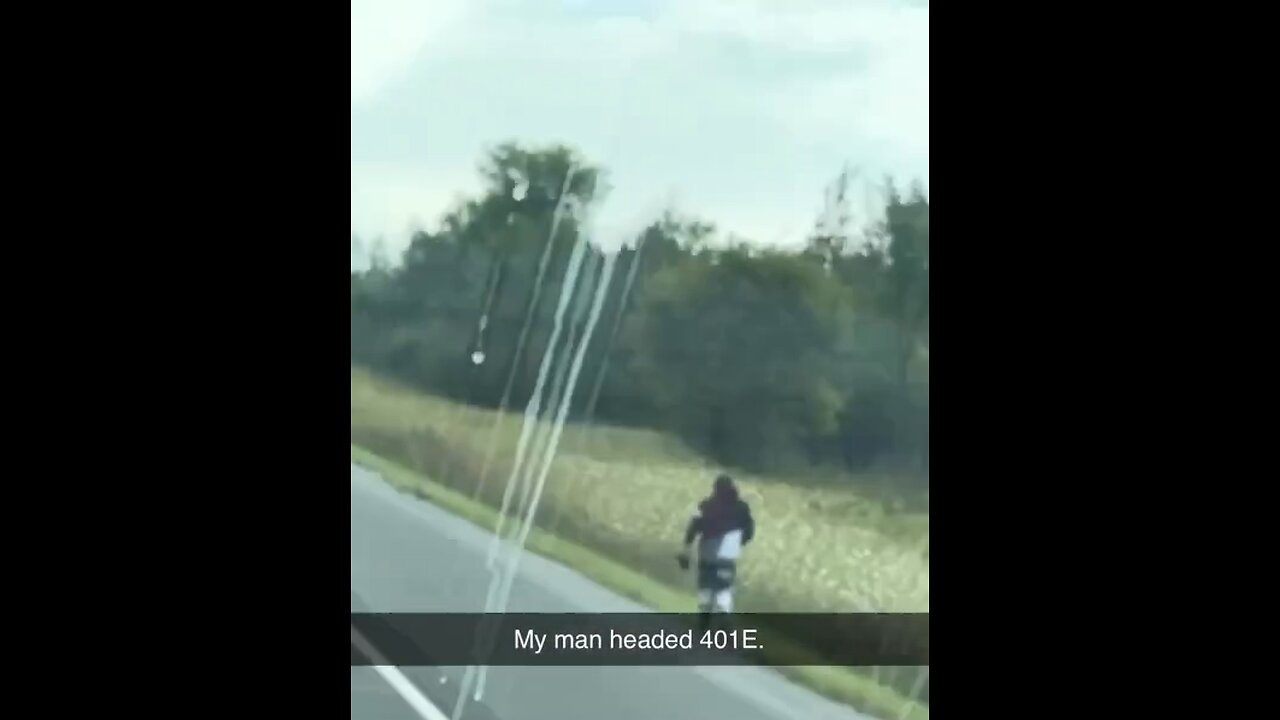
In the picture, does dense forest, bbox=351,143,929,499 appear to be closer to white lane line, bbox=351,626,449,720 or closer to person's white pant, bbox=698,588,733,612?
person's white pant, bbox=698,588,733,612

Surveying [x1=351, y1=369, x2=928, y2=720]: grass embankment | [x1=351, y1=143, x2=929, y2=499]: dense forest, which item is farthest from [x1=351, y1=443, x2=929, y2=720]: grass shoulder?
[x1=351, y1=143, x2=929, y2=499]: dense forest

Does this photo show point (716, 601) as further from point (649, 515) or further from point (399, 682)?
point (399, 682)

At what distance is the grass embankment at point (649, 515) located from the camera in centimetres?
168

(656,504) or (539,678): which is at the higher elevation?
(656,504)

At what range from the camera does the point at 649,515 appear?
5.92 feet
